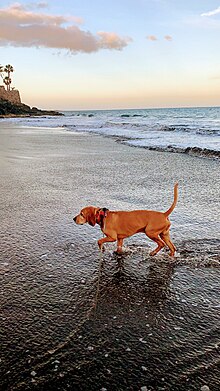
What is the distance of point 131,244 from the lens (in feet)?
16.5

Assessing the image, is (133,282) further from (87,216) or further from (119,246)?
(87,216)

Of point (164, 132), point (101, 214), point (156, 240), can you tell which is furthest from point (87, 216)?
point (164, 132)

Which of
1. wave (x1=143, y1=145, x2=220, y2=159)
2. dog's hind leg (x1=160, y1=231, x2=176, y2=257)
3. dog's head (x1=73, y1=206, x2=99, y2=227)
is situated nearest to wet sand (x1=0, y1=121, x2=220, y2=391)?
dog's hind leg (x1=160, y1=231, x2=176, y2=257)

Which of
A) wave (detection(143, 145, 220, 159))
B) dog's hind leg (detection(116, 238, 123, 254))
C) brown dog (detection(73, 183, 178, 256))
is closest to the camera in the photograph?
brown dog (detection(73, 183, 178, 256))

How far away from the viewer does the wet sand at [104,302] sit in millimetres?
2598

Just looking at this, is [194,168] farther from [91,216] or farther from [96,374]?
[96,374]

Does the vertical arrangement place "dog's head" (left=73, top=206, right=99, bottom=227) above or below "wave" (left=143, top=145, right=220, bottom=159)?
above

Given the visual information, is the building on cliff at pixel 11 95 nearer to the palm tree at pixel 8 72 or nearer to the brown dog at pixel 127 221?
the palm tree at pixel 8 72

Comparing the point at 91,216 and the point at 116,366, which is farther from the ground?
the point at 91,216

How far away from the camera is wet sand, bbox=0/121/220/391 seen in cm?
260

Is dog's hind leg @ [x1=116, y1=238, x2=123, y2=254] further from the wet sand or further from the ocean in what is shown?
the ocean

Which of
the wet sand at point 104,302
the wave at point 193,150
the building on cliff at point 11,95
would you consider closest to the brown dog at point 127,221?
the wet sand at point 104,302

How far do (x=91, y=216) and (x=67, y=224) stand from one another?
4.45 ft

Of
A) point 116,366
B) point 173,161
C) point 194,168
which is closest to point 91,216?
point 116,366
